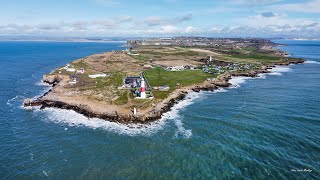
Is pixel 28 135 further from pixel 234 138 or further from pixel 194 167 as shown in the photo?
pixel 234 138

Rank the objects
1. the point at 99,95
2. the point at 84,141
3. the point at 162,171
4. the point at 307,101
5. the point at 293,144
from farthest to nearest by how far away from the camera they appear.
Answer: the point at 99,95, the point at 307,101, the point at 84,141, the point at 293,144, the point at 162,171

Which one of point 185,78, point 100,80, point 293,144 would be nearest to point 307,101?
point 293,144

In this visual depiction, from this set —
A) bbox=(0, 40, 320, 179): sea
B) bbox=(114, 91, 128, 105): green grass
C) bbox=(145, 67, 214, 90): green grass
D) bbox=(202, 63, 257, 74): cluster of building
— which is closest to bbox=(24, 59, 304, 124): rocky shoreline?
bbox=(0, 40, 320, 179): sea

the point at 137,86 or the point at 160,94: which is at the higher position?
the point at 137,86

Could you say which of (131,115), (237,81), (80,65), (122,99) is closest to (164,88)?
(122,99)

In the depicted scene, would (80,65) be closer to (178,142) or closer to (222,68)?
(222,68)

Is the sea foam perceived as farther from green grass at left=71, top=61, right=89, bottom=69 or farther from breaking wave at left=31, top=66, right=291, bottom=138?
green grass at left=71, top=61, right=89, bottom=69
